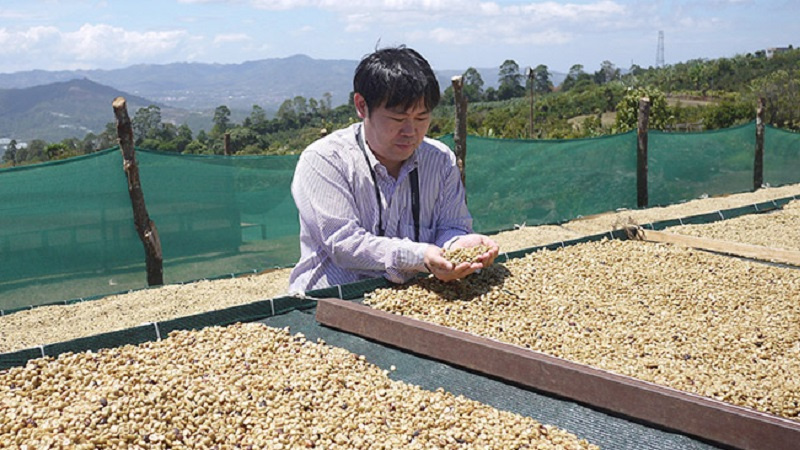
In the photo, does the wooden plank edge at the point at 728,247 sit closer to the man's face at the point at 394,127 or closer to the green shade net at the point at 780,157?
the man's face at the point at 394,127

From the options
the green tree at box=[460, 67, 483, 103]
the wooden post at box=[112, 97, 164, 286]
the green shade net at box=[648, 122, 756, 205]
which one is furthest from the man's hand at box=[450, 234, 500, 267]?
the green tree at box=[460, 67, 483, 103]

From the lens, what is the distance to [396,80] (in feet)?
7.84

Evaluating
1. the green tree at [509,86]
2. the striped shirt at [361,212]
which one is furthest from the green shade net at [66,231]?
the green tree at [509,86]

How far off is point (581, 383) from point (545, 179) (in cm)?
752

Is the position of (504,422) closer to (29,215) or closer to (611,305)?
(611,305)

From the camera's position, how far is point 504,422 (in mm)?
1747

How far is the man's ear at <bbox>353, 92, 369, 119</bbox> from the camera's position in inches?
99.8

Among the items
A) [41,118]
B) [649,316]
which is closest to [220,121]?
[649,316]

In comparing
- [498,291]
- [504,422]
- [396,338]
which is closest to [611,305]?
[498,291]

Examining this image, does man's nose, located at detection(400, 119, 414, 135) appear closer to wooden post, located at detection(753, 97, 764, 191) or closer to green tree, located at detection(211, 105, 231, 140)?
wooden post, located at detection(753, 97, 764, 191)

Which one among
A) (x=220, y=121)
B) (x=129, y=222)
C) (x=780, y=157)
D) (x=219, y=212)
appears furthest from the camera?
(x=220, y=121)

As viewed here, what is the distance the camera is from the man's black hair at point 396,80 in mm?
2395

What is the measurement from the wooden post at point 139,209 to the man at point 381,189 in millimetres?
4209

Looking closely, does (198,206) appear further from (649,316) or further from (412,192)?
(649,316)
